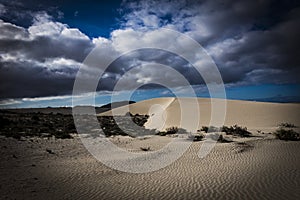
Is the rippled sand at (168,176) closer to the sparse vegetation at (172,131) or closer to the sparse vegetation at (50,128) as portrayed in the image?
the sparse vegetation at (50,128)

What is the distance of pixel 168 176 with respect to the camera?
360 inches

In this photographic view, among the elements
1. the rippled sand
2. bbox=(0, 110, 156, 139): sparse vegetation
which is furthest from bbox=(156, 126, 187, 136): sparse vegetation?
the rippled sand

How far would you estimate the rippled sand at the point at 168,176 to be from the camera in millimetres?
7203

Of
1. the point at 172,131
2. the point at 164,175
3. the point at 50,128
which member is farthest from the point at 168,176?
the point at 50,128

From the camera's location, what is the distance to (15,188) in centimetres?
774

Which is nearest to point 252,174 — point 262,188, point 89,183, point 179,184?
point 262,188

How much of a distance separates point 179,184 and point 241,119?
68.5 ft

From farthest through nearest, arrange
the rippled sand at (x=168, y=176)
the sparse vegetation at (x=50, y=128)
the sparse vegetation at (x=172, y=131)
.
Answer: the sparse vegetation at (x=172, y=131) → the sparse vegetation at (x=50, y=128) → the rippled sand at (x=168, y=176)

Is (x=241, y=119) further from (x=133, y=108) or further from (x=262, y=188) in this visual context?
(x=133, y=108)

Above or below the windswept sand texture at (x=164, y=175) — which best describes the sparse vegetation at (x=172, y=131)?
above

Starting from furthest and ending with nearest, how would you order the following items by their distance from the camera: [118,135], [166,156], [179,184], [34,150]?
[118,135], [34,150], [166,156], [179,184]

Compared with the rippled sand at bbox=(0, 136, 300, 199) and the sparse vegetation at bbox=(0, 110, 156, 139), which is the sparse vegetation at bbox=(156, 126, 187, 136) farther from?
the rippled sand at bbox=(0, 136, 300, 199)

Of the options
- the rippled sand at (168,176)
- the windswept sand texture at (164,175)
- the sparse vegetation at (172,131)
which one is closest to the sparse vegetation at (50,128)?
the sparse vegetation at (172,131)

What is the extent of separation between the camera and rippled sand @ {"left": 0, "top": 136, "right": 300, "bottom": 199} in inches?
284
